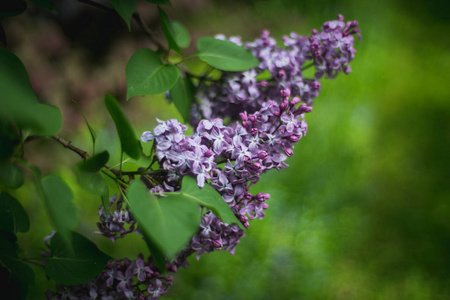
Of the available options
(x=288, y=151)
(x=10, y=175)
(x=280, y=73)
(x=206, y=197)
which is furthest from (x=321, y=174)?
(x=10, y=175)

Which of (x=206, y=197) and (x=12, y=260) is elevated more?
(x=206, y=197)

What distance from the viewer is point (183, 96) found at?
65cm

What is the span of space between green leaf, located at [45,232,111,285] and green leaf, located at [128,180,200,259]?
0.45 ft

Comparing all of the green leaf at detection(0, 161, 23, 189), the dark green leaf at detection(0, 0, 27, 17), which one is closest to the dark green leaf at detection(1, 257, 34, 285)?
the green leaf at detection(0, 161, 23, 189)

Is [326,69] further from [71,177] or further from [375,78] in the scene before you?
[375,78]

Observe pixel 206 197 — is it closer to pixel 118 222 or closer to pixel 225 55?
pixel 118 222

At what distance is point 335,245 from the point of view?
5.60ft

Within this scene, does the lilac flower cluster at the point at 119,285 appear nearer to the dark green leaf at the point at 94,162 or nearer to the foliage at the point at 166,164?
the foliage at the point at 166,164

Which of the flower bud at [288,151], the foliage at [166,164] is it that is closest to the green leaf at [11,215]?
the foliage at [166,164]

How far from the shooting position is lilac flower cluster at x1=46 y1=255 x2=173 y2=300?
546 millimetres

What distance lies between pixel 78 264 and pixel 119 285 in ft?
0.30

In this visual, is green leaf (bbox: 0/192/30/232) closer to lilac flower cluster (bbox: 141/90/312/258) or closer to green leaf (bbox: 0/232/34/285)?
green leaf (bbox: 0/232/34/285)

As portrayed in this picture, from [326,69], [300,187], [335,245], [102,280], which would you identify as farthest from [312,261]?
[102,280]

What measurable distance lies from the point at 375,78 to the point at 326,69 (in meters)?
1.88
